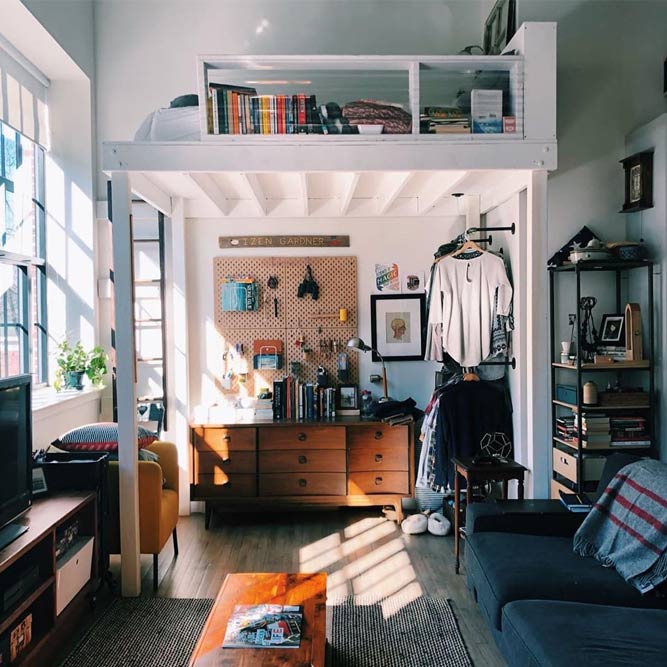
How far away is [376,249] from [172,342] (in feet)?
5.79

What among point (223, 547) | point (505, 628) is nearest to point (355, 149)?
point (505, 628)

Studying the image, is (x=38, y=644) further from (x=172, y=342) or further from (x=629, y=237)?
(x=629, y=237)

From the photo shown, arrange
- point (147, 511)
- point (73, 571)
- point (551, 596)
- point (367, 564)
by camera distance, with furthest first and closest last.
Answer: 1. point (367, 564)
2. point (147, 511)
3. point (73, 571)
4. point (551, 596)

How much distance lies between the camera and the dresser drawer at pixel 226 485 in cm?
448

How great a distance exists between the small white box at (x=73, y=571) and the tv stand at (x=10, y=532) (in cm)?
28

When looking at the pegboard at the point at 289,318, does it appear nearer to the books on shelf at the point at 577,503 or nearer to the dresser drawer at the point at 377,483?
the dresser drawer at the point at 377,483

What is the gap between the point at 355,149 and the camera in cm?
327

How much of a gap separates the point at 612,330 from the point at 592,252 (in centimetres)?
57

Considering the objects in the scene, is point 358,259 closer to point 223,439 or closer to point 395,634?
point 223,439

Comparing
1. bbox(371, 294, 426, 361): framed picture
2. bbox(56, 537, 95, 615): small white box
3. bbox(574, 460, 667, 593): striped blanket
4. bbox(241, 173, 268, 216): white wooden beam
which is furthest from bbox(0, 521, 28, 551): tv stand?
bbox(371, 294, 426, 361): framed picture

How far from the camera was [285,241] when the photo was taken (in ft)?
16.3

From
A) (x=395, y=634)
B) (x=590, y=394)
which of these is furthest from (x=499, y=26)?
(x=395, y=634)

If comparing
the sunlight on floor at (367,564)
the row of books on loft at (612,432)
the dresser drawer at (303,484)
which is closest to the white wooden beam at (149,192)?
the dresser drawer at (303,484)

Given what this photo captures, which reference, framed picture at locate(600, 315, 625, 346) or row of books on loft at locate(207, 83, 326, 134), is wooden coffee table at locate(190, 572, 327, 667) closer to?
row of books on loft at locate(207, 83, 326, 134)
